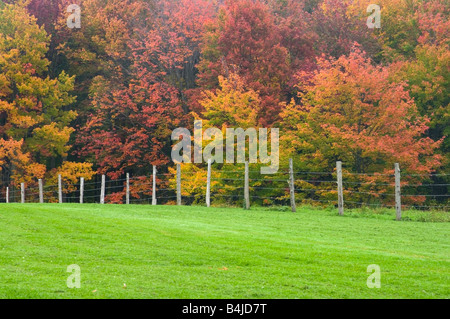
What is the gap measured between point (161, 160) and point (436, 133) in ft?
47.5

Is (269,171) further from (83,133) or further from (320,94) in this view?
(83,133)

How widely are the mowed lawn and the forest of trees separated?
1454 centimetres

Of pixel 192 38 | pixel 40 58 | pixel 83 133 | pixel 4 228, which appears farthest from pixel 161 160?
pixel 4 228

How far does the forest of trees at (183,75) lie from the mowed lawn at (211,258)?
572 inches

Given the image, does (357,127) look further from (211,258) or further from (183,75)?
(211,258)

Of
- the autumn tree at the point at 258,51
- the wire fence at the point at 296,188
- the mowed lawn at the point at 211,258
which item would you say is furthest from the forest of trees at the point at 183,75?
the mowed lawn at the point at 211,258

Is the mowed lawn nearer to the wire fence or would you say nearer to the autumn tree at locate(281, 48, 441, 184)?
the wire fence

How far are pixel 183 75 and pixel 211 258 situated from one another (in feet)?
92.0

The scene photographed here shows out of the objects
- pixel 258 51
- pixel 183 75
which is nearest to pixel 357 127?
pixel 258 51

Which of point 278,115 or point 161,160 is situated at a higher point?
point 278,115

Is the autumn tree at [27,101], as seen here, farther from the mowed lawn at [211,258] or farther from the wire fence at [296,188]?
the mowed lawn at [211,258]

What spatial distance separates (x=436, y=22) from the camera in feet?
105

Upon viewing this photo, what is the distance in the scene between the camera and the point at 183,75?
3622cm
